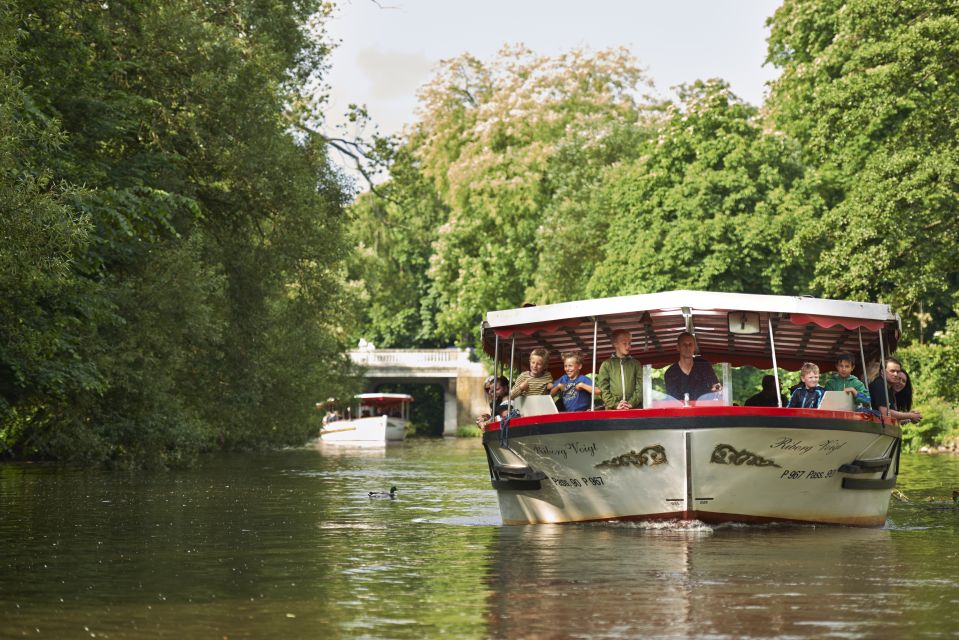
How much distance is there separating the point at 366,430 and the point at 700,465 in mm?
69434

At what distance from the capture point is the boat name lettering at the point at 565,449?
58.8ft

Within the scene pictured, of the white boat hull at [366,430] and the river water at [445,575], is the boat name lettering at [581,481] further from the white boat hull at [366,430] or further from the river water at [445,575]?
the white boat hull at [366,430]

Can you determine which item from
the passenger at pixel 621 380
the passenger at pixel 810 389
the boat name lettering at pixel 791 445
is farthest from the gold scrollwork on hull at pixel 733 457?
the passenger at pixel 810 389

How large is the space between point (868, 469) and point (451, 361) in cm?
7975

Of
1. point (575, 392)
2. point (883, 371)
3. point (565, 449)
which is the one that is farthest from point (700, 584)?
point (883, 371)

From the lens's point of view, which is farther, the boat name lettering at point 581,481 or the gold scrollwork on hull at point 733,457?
the boat name lettering at point 581,481

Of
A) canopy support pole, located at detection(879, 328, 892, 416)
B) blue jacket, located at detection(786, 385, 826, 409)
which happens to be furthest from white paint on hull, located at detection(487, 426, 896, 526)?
blue jacket, located at detection(786, 385, 826, 409)

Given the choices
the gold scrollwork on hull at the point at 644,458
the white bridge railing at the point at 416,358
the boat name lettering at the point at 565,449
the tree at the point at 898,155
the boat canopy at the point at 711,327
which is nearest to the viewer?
the gold scrollwork on hull at the point at 644,458

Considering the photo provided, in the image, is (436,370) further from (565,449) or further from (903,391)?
(565,449)

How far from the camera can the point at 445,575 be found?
44.8 ft

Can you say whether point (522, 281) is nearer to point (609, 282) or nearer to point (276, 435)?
point (609, 282)

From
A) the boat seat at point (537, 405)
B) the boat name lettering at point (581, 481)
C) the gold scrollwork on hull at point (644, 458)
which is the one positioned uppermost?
the boat seat at point (537, 405)

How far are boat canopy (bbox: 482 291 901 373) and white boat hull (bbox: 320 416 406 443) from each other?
2448 inches

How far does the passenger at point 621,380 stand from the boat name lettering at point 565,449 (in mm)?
801
